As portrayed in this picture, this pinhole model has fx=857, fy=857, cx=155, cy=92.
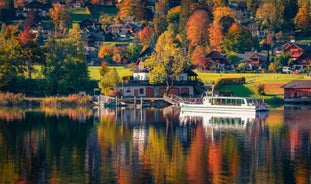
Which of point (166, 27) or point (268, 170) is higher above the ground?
point (166, 27)

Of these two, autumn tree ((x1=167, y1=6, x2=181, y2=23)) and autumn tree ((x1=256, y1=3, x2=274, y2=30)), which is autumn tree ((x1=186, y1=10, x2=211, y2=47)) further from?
autumn tree ((x1=167, y1=6, x2=181, y2=23))

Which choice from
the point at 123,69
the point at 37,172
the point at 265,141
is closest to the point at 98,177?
the point at 37,172

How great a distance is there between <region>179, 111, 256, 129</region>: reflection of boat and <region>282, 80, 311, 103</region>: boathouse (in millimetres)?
19589

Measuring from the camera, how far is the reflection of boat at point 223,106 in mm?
95500

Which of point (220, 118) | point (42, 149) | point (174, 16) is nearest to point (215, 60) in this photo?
point (174, 16)

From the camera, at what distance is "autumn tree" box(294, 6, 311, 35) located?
171750 mm

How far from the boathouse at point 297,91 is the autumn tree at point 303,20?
5892cm

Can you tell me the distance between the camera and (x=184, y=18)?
570ft

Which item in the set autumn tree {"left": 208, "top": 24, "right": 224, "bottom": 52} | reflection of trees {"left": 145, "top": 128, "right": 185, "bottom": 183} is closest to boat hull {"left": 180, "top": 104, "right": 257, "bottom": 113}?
reflection of trees {"left": 145, "top": 128, "right": 185, "bottom": 183}

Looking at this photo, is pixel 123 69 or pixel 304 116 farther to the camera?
pixel 123 69

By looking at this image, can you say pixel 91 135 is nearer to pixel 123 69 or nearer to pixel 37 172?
pixel 37 172

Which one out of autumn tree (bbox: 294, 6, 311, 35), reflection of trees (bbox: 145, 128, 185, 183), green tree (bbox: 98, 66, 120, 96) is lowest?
reflection of trees (bbox: 145, 128, 185, 183)

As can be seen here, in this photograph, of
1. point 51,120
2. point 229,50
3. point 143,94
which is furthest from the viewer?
point 229,50

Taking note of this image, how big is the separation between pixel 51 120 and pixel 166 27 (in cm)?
9979
